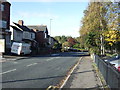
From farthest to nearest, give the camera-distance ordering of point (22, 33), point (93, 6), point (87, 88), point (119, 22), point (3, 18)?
1. point (22, 33)
2. point (3, 18)
3. point (93, 6)
4. point (119, 22)
5. point (87, 88)

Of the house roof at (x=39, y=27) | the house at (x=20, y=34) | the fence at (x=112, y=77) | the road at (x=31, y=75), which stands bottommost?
the road at (x=31, y=75)

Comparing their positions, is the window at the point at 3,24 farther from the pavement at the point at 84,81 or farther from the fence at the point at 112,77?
the fence at the point at 112,77

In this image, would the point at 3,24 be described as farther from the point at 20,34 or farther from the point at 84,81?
the point at 84,81

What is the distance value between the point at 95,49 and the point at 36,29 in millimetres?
40361

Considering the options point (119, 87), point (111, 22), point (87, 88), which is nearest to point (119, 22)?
point (111, 22)

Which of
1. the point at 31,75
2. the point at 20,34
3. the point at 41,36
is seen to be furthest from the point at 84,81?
the point at 41,36

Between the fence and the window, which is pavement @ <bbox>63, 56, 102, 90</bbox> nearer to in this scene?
the fence

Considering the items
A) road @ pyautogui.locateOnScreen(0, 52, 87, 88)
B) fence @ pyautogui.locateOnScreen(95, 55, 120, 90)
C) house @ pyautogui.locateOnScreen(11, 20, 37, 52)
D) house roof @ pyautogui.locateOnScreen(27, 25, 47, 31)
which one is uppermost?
house roof @ pyautogui.locateOnScreen(27, 25, 47, 31)

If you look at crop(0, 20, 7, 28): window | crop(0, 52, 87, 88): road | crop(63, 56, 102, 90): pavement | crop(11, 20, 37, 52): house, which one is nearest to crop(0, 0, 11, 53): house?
crop(0, 20, 7, 28): window

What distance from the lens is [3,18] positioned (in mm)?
43844

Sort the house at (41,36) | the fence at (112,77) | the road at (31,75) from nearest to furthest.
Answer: the fence at (112,77), the road at (31,75), the house at (41,36)

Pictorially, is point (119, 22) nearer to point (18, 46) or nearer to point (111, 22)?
point (111, 22)

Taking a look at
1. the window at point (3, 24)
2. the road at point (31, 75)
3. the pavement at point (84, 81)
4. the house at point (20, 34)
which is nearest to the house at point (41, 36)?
the house at point (20, 34)

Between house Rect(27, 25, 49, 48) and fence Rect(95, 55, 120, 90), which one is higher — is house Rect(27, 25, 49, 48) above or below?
above
